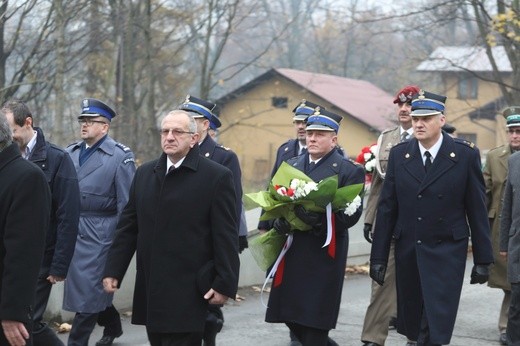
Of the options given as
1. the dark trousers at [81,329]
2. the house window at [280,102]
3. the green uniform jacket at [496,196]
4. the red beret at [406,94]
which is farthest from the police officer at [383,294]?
the house window at [280,102]

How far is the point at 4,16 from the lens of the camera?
13562 millimetres

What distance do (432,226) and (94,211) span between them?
281 cm

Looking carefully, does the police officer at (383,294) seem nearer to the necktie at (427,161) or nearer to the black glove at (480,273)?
the necktie at (427,161)

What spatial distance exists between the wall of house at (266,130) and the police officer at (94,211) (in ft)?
94.6

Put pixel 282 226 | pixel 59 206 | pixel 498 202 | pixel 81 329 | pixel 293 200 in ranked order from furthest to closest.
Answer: pixel 498 202 → pixel 81 329 → pixel 282 226 → pixel 293 200 → pixel 59 206

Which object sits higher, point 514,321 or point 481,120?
point 481,120

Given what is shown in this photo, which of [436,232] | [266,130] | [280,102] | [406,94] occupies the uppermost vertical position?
[280,102]

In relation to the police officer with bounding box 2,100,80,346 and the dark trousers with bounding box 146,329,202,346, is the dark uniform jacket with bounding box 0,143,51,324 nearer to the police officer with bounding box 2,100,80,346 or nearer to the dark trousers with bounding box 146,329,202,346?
the dark trousers with bounding box 146,329,202,346

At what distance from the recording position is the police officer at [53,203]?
7180 mm

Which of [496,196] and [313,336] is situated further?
[496,196]

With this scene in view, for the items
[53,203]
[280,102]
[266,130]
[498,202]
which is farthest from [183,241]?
[266,130]

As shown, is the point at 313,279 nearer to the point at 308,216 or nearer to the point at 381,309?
the point at 308,216

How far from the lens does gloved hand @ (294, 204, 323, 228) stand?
7.96 meters

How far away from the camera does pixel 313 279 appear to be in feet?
26.7
